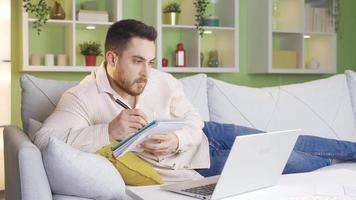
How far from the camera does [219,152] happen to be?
241 cm

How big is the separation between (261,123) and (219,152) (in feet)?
1.60

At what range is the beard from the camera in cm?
209

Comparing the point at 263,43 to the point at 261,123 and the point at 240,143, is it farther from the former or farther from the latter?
the point at 240,143

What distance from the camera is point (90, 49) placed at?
386 cm

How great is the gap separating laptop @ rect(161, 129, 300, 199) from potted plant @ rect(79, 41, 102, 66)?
96.0 inches

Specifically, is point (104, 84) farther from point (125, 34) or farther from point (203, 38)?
point (203, 38)

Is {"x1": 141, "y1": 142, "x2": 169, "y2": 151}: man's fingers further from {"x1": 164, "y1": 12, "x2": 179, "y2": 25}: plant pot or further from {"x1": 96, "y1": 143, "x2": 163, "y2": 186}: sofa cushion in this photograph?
{"x1": 164, "y1": 12, "x2": 179, "y2": 25}: plant pot

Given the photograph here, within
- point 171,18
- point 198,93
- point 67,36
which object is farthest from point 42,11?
point 198,93

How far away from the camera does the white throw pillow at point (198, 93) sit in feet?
8.66

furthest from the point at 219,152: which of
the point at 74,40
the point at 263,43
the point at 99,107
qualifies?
the point at 263,43

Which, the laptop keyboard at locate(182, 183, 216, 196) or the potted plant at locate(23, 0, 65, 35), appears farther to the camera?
the potted plant at locate(23, 0, 65, 35)

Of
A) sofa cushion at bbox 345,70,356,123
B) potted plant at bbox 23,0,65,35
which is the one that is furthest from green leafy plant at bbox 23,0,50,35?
sofa cushion at bbox 345,70,356,123

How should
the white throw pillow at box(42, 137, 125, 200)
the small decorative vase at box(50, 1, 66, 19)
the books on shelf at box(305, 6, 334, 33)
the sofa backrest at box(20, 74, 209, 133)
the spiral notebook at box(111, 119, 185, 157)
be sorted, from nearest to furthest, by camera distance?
the spiral notebook at box(111, 119, 185, 157)
the white throw pillow at box(42, 137, 125, 200)
the sofa backrest at box(20, 74, 209, 133)
the small decorative vase at box(50, 1, 66, 19)
the books on shelf at box(305, 6, 334, 33)

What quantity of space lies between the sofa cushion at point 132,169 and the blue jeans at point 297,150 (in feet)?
1.24
